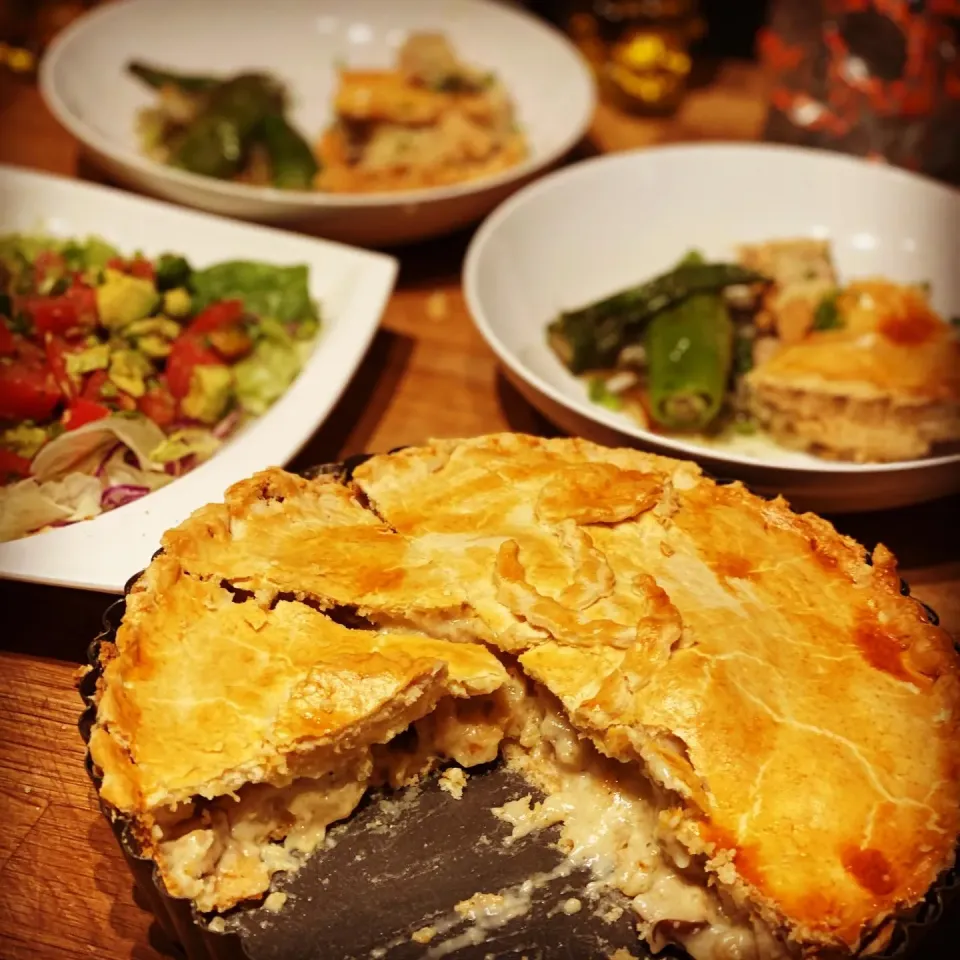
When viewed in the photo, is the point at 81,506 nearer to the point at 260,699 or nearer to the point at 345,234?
the point at 260,699

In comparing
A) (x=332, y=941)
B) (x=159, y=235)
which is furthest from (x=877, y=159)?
(x=332, y=941)

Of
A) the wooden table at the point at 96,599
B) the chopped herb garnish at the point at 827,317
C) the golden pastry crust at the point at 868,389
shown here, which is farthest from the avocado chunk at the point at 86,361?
the chopped herb garnish at the point at 827,317

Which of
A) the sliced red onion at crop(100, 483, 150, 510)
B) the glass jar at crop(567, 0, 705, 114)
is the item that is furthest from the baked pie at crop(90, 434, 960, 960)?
the glass jar at crop(567, 0, 705, 114)

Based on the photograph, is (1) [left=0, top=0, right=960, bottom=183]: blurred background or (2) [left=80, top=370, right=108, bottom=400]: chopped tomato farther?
(1) [left=0, top=0, right=960, bottom=183]: blurred background

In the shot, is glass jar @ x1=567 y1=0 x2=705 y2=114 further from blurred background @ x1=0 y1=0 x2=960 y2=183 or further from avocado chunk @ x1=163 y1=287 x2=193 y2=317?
avocado chunk @ x1=163 y1=287 x2=193 y2=317

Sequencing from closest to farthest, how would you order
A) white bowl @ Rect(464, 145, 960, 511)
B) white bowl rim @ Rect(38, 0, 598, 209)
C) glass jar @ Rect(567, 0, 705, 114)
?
white bowl @ Rect(464, 145, 960, 511) < white bowl rim @ Rect(38, 0, 598, 209) < glass jar @ Rect(567, 0, 705, 114)

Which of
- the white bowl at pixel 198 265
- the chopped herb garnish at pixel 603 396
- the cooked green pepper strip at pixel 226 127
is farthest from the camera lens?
the cooked green pepper strip at pixel 226 127

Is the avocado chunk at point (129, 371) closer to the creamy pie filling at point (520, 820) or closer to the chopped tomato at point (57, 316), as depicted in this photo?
the chopped tomato at point (57, 316)
